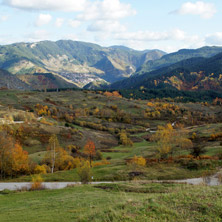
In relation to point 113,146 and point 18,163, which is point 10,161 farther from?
point 113,146

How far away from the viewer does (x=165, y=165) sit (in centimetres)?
5944

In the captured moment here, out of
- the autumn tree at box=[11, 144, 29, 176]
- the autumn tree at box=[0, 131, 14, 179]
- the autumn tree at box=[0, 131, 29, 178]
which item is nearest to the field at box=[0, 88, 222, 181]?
the autumn tree at box=[11, 144, 29, 176]

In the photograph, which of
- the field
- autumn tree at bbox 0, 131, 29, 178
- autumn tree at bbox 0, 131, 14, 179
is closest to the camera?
the field

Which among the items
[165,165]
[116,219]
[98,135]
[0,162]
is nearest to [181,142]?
[165,165]

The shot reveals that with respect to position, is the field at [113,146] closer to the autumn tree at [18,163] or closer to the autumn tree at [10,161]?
the autumn tree at [18,163]

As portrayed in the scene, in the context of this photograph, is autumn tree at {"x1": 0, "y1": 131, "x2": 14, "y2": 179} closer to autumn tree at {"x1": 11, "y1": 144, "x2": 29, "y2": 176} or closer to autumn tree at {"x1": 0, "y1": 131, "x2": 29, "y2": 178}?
autumn tree at {"x1": 0, "y1": 131, "x2": 29, "y2": 178}

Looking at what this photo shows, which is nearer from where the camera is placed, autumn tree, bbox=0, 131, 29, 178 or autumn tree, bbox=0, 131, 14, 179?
autumn tree, bbox=0, 131, 14, 179

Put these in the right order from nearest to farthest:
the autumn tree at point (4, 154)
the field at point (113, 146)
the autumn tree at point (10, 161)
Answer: the field at point (113, 146) → the autumn tree at point (4, 154) → the autumn tree at point (10, 161)

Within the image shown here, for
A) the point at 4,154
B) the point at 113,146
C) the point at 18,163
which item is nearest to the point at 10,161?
the point at 18,163

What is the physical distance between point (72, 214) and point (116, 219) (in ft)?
17.6

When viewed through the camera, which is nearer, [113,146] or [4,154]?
[4,154]

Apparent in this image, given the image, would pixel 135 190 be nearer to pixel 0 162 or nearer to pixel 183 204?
pixel 183 204

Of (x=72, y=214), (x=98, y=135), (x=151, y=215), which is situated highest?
(x=151, y=215)

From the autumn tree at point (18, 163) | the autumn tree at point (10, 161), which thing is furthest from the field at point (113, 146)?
the autumn tree at point (10, 161)
